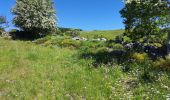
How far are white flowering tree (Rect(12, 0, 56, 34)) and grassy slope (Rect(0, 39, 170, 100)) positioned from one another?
31491 mm

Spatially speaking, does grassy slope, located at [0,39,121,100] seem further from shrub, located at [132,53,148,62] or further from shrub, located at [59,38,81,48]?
shrub, located at [59,38,81,48]

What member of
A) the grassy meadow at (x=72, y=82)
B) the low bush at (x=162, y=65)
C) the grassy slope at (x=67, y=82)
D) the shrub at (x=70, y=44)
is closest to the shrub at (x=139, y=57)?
the low bush at (x=162, y=65)

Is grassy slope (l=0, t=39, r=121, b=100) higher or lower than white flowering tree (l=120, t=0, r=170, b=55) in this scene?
lower

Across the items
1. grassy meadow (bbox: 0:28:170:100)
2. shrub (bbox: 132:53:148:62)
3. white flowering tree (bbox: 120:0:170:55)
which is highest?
white flowering tree (bbox: 120:0:170:55)

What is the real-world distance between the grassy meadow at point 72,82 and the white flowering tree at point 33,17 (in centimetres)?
3142

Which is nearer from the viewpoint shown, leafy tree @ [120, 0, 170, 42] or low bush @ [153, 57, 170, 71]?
low bush @ [153, 57, 170, 71]

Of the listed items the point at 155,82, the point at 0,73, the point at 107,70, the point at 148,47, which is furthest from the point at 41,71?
the point at 148,47

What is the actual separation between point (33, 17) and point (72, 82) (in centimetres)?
3930

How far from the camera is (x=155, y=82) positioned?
20.8 metres

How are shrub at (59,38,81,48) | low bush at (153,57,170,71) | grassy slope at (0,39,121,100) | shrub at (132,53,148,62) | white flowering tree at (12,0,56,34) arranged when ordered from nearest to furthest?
grassy slope at (0,39,121,100), low bush at (153,57,170,71), shrub at (132,53,148,62), shrub at (59,38,81,48), white flowering tree at (12,0,56,34)

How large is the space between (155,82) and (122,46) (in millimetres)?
13719

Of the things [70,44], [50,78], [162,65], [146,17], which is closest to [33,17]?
[70,44]

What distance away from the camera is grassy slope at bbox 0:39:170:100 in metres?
19.5

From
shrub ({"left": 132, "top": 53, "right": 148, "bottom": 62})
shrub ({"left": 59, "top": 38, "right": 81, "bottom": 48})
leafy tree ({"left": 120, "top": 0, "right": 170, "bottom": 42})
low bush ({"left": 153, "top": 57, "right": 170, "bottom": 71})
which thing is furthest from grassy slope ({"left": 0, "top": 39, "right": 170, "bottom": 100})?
shrub ({"left": 59, "top": 38, "right": 81, "bottom": 48})
